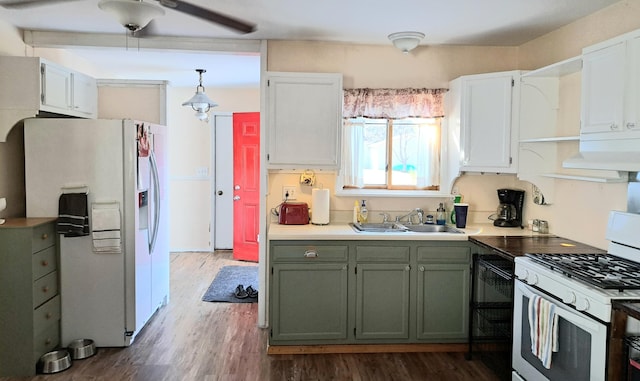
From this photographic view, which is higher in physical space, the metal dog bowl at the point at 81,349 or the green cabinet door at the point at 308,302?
the green cabinet door at the point at 308,302

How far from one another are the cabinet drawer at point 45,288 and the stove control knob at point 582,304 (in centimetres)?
316

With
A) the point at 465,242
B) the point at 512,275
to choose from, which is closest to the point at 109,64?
the point at 465,242

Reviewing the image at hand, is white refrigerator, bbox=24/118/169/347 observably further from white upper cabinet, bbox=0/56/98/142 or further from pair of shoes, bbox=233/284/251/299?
pair of shoes, bbox=233/284/251/299

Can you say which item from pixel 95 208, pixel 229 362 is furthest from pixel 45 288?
pixel 229 362

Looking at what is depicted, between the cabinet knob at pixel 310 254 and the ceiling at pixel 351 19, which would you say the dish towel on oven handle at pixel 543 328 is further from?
the ceiling at pixel 351 19

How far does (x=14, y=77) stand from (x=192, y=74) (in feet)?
8.62

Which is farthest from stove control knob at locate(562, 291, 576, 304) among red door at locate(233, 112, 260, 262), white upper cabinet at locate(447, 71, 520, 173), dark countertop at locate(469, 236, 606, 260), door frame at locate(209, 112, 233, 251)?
door frame at locate(209, 112, 233, 251)

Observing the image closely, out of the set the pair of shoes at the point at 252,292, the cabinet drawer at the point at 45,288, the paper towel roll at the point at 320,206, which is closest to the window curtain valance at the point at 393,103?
the paper towel roll at the point at 320,206

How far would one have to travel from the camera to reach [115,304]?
364 centimetres

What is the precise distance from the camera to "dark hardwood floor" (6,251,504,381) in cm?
323

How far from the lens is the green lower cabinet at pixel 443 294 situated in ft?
11.6

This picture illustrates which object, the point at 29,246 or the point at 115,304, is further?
the point at 115,304

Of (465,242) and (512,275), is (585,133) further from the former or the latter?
(465,242)

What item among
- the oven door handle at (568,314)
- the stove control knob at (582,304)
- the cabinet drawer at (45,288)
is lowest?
the cabinet drawer at (45,288)
